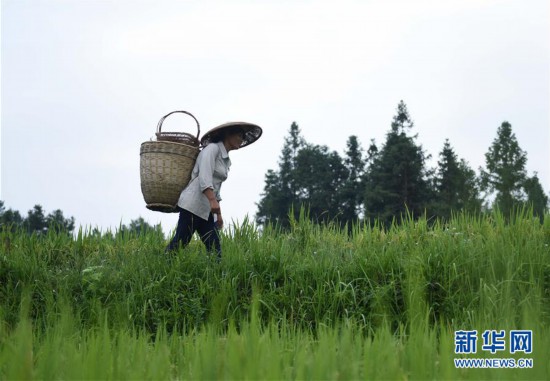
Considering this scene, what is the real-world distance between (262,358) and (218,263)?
332 centimetres

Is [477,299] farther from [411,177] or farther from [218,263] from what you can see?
[411,177]

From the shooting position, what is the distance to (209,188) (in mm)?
6195

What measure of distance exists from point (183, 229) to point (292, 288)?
1.37m

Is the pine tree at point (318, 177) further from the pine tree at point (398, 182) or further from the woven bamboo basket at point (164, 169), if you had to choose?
the woven bamboo basket at point (164, 169)

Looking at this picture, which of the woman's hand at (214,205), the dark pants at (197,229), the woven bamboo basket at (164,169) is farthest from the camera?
the dark pants at (197,229)

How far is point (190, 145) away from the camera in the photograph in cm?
662

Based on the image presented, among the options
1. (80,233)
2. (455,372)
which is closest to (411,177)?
(80,233)

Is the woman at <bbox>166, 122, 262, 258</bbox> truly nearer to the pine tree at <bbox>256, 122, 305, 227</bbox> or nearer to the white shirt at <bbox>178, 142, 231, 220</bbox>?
the white shirt at <bbox>178, 142, 231, 220</bbox>

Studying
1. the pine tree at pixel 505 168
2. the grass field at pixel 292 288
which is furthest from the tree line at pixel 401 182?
the grass field at pixel 292 288

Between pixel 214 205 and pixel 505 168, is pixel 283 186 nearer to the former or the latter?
pixel 505 168

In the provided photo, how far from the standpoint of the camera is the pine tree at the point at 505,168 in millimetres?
41656

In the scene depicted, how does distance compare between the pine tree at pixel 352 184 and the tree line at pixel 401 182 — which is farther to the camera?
the pine tree at pixel 352 184

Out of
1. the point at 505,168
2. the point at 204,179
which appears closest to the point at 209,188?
the point at 204,179

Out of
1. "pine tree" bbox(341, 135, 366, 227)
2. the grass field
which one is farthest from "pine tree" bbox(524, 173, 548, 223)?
the grass field
